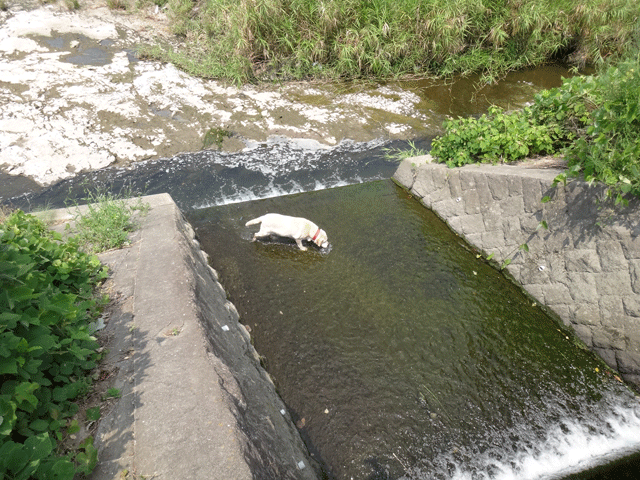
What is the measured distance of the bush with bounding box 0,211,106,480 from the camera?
217cm

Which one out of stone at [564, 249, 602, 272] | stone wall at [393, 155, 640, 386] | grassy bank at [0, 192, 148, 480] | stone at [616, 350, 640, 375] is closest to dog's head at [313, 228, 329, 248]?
stone wall at [393, 155, 640, 386]

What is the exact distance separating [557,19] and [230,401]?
41.7 feet

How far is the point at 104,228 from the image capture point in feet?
16.4

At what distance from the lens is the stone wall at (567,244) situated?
14.1 feet

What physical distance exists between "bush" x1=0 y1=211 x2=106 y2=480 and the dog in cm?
267

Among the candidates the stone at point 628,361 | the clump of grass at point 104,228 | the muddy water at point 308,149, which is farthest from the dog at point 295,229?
the stone at point 628,361

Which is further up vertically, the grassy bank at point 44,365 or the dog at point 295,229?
the grassy bank at point 44,365

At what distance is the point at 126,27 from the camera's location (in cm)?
1150

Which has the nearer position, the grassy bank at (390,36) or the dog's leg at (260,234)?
the dog's leg at (260,234)

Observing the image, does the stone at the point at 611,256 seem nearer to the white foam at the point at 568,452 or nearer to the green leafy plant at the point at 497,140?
the white foam at the point at 568,452

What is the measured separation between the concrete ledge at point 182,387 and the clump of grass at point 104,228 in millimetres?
207

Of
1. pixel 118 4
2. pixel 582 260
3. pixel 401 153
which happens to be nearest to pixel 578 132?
pixel 582 260

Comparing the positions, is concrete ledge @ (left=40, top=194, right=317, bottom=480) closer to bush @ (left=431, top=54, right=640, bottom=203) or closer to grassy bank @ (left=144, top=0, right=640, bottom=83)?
bush @ (left=431, top=54, right=640, bottom=203)

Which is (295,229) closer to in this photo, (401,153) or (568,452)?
(401,153)
